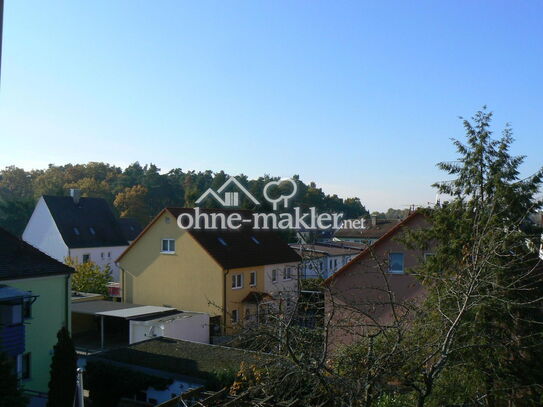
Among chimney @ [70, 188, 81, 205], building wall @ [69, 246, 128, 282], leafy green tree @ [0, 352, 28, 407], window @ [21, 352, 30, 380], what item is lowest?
window @ [21, 352, 30, 380]

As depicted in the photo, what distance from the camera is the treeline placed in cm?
6506

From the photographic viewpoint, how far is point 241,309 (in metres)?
27.9

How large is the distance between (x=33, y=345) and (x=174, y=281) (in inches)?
439

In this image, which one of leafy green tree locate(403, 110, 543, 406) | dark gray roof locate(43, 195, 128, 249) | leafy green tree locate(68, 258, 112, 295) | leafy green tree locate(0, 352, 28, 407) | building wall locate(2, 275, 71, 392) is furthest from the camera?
dark gray roof locate(43, 195, 128, 249)

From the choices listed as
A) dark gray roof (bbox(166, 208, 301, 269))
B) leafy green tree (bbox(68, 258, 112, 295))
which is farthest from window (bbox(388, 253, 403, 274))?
leafy green tree (bbox(68, 258, 112, 295))

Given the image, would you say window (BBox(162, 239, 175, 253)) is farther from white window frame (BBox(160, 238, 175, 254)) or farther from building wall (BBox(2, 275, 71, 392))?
building wall (BBox(2, 275, 71, 392))

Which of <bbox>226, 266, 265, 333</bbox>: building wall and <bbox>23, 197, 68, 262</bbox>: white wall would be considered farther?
<bbox>23, 197, 68, 262</bbox>: white wall

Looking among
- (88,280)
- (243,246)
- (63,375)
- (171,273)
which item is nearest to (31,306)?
(63,375)

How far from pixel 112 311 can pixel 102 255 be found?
764 inches

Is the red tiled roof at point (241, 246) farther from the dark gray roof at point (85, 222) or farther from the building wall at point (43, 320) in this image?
the dark gray roof at point (85, 222)

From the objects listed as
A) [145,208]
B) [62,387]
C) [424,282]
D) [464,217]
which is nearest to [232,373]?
[62,387]

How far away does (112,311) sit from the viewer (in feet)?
→ 80.5

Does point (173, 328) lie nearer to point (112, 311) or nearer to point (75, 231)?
point (112, 311)

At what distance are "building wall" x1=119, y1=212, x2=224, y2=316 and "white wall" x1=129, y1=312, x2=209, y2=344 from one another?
2.24m
